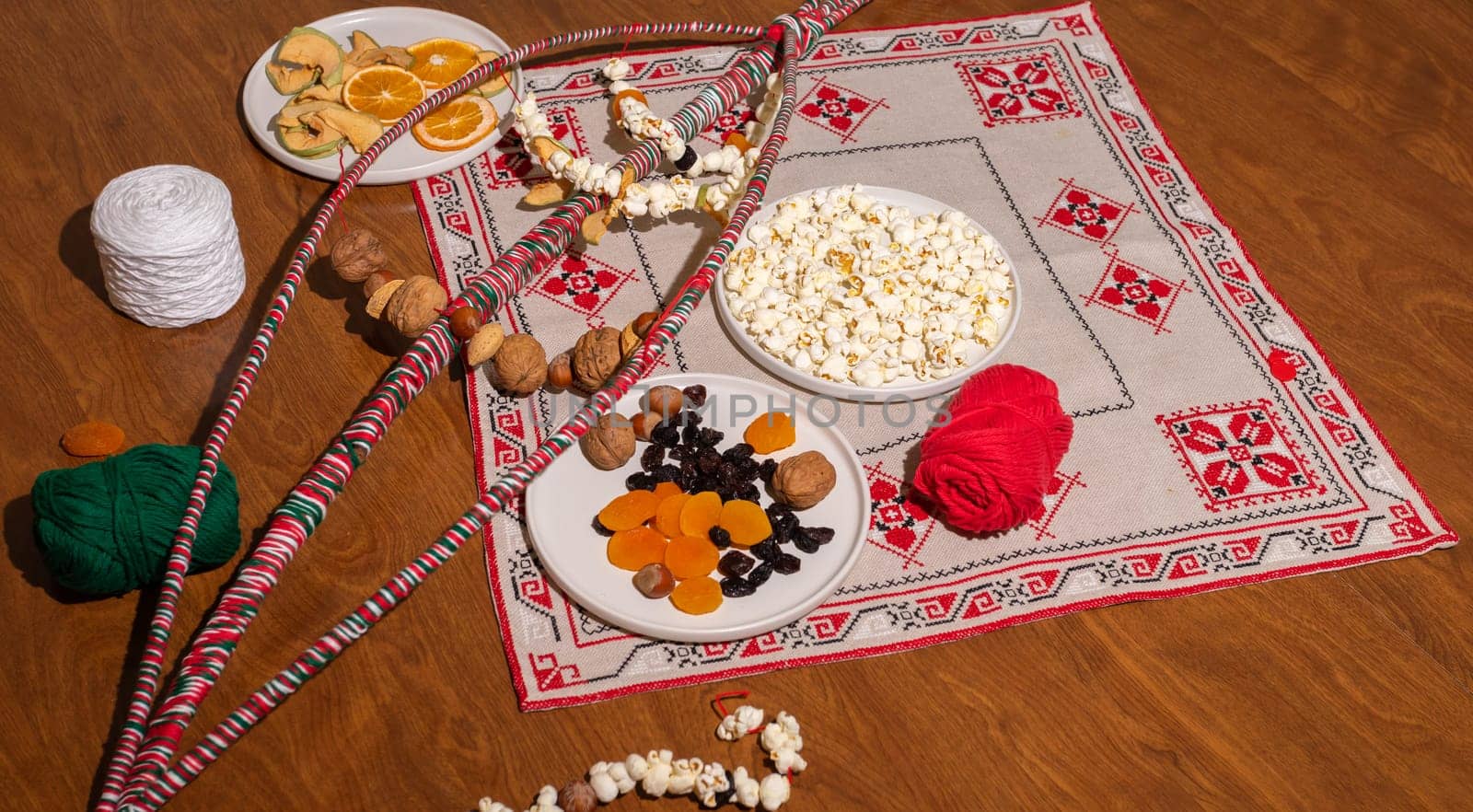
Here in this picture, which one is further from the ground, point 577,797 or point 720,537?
point 720,537

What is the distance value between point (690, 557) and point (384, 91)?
0.91 metres

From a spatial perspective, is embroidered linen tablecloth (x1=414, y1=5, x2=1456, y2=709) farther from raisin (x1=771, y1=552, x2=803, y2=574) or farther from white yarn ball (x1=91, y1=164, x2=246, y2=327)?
white yarn ball (x1=91, y1=164, x2=246, y2=327)

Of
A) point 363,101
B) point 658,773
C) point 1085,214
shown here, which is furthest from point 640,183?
point 658,773

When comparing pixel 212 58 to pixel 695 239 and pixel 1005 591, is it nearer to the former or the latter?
pixel 695 239

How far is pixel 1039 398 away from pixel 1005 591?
0.22 metres

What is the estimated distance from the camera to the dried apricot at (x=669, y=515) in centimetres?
133

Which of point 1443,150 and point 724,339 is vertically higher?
point 1443,150

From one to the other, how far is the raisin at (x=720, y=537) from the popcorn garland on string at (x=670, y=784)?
0.74ft

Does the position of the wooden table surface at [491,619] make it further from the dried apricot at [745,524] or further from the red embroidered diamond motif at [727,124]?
the red embroidered diamond motif at [727,124]

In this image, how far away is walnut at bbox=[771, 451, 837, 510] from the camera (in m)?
1.34

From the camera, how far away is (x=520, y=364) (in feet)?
4.71

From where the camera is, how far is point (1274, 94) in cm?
205

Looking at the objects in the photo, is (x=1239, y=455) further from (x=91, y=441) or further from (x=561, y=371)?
(x=91, y=441)

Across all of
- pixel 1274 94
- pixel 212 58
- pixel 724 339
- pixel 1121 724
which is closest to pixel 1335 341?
pixel 1274 94
